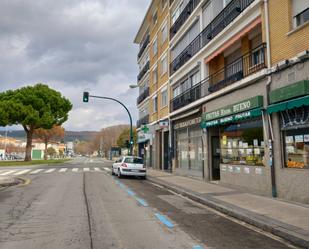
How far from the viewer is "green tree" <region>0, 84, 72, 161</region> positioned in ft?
139

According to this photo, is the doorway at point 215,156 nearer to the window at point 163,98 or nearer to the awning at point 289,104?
the awning at point 289,104

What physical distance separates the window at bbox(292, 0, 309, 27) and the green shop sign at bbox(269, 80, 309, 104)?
225 centimetres

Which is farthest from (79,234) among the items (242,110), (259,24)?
(259,24)

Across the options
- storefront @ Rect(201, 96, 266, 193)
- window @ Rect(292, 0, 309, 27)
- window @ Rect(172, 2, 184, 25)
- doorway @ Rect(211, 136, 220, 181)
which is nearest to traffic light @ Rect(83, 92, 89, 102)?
window @ Rect(172, 2, 184, 25)

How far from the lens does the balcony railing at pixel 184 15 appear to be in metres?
21.3

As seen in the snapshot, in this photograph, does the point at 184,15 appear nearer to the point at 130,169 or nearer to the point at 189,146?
the point at 189,146

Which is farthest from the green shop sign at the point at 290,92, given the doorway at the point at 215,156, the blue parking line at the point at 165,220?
the doorway at the point at 215,156

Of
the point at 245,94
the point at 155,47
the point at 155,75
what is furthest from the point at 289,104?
the point at 155,47

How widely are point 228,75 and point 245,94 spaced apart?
3.48m

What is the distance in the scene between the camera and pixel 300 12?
35.4 feet

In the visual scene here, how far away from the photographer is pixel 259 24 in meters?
13.6

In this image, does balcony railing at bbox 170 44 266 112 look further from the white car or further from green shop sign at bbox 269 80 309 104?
the white car

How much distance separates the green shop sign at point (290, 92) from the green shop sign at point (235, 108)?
0.82 m

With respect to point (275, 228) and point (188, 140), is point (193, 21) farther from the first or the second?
point (275, 228)
